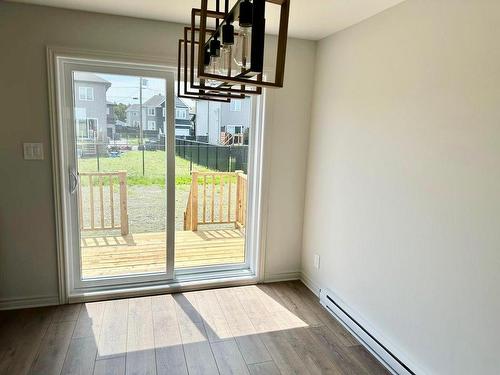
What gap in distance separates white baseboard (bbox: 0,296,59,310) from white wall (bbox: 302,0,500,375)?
232 cm

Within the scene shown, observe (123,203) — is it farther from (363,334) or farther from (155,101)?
(363,334)

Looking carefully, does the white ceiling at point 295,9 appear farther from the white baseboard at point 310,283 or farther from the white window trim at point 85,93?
the white baseboard at point 310,283

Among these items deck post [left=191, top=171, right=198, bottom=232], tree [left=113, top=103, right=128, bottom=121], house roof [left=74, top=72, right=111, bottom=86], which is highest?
house roof [left=74, top=72, right=111, bottom=86]

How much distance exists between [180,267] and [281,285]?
38.9 inches

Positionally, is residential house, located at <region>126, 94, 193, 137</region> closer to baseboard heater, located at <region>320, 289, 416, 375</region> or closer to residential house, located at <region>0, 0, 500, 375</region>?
residential house, located at <region>0, 0, 500, 375</region>

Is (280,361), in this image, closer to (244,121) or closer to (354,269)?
(354,269)

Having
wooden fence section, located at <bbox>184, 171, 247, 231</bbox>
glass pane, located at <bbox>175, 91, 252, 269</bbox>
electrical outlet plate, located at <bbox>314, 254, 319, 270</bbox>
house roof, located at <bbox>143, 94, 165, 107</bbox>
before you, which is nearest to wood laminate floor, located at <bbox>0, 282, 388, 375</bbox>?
electrical outlet plate, located at <bbox>314, 254, 319, 270</bbox>

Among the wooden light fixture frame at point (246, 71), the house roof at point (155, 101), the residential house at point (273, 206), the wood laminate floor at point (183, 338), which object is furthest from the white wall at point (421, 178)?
the house roof at point (155, 101)

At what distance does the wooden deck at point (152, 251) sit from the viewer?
119 inches

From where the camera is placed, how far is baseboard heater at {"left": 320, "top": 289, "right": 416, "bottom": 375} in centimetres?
217

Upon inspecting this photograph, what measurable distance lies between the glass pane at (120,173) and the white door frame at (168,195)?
0.38 feet

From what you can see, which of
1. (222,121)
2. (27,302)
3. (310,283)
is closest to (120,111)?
(222,121)

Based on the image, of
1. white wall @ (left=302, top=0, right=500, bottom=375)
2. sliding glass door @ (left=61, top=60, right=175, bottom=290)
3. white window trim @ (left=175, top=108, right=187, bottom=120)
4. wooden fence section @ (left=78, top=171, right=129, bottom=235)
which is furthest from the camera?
white window trim @ (left=175, top=108, right=187, bottom=120)

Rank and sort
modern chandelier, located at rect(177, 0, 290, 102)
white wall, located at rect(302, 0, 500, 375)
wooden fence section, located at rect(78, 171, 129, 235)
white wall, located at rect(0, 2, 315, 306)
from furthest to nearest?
wooden fence section, located at rect(78, 171, 129, 235), white wall, located at rect(0, 2, 315, 306), white wall, located at rect(302, 0, 500, 375), modern chandelier, located at rect(177, 0, 290, 102)
